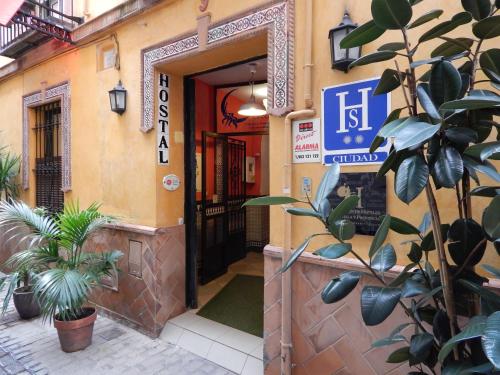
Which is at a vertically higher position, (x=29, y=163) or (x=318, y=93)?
(x=318, y=93)

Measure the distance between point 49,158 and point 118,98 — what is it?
7.20ft

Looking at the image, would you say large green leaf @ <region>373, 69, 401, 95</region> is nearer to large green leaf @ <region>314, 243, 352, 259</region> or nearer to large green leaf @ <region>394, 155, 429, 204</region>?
large green leaf @ <region>394, 155, 429, 204</region>

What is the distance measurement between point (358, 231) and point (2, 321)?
425 centimetres

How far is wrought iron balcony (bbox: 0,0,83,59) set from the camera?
4.02 meters

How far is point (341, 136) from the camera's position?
7.47ft

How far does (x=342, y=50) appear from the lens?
7.01 feet

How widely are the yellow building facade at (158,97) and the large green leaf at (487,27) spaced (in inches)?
30.9

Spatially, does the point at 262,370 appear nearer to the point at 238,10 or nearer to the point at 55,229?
the point at 55,229

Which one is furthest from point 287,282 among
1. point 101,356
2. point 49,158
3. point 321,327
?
point 49,158

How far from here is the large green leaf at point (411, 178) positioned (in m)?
1.09

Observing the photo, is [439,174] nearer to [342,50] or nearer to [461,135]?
[461,135]

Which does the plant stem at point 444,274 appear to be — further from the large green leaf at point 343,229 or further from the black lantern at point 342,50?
the black lantern at point 342,50

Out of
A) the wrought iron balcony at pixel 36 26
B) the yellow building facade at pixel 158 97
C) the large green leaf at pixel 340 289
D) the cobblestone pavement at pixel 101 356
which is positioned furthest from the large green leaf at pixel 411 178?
the wrought iron balcony at pixel 36 26

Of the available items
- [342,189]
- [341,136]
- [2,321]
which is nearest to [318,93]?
[341,136]
